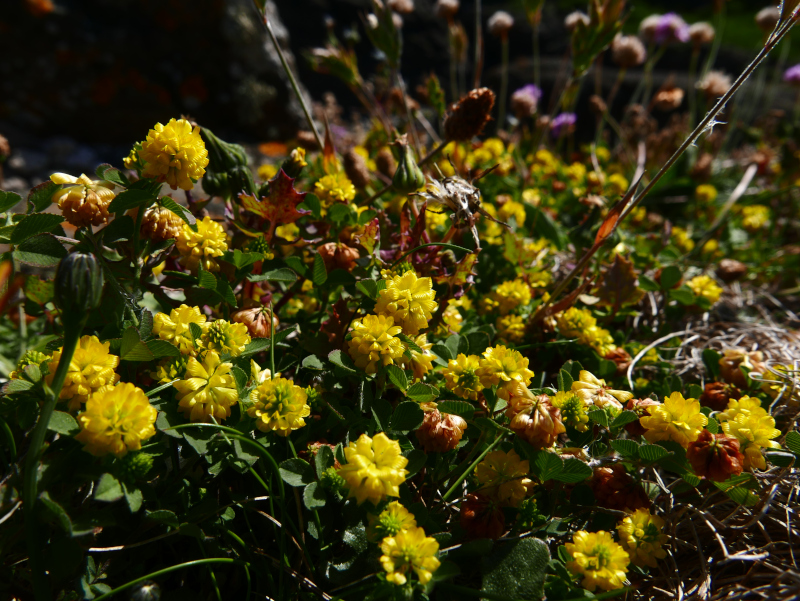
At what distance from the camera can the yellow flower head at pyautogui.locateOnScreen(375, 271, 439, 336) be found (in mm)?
908

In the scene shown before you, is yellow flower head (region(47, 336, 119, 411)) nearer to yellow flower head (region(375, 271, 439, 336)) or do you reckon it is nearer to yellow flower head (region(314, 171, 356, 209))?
yellow flower head (region(375, 271, 439, 336))

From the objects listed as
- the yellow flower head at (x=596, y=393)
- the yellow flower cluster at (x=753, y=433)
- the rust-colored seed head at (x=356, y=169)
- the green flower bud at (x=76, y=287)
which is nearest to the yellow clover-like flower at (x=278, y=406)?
the green flower bud at (x=76, y=287)

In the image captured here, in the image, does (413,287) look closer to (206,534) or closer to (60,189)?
(206,534)

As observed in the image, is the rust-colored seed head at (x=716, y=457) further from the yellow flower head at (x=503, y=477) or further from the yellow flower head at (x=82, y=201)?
the yellow flower head at (x=82, y=201)

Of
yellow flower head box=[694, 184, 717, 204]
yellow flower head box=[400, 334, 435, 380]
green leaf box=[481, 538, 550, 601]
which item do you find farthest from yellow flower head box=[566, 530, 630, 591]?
yellow flower head box=[694, 184, 717, 204]

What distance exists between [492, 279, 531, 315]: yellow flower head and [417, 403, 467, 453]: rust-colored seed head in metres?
0.50

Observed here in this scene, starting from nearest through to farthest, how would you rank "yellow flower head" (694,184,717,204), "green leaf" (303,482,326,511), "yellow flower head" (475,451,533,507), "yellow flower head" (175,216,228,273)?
"green leaf" (303,482,326,511) → "yellow flower head" (475,451,533,507) → "yellow flower head" (175,216,228,273) → "yellow flower head" (694,184,717,204)

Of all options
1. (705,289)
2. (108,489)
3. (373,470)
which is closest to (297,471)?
(373,470)

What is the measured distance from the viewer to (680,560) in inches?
39.4

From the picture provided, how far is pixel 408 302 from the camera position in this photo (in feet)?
2.98

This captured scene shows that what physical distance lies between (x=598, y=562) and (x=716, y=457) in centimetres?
26

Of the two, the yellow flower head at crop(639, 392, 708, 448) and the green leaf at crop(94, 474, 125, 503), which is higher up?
the yellow flower head at crop(639, 392, 708, 448)

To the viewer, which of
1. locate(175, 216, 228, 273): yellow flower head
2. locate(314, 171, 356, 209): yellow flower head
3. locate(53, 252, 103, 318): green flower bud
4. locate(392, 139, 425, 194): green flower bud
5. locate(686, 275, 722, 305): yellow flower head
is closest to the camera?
locate(53, 252, 103, 318): green flower bud

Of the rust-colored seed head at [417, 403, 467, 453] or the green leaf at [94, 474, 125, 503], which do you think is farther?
the rust-colored seed head at [417, 403, 467, 453]
